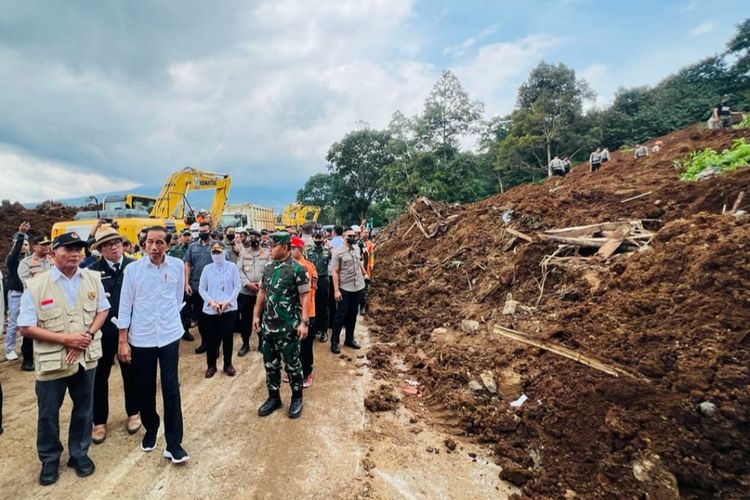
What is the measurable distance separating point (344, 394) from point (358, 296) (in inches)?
68.5

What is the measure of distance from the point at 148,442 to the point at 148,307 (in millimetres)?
1165

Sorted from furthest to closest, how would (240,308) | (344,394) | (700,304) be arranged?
(240,308) < (344,394) < (700,304)

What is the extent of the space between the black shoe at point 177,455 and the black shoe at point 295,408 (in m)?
0.98

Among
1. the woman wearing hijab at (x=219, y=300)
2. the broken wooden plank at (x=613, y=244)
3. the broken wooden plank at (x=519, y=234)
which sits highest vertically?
the broken wooden plank at (x=519, y=234)

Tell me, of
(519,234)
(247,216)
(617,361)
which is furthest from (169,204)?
(617,361)

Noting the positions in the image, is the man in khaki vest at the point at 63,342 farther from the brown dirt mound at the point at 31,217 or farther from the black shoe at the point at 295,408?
the brown dirt mound at the point at 31,217

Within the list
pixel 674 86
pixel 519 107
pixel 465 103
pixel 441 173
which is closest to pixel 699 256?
pixel 441 173

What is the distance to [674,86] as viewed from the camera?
106ft

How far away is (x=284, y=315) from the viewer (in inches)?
136

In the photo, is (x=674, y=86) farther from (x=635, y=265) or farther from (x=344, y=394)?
(x=344, y=394)

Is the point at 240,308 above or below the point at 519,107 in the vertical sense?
below

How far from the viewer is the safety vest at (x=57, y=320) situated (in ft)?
8.02

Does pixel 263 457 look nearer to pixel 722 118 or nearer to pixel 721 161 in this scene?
pixel 721 161

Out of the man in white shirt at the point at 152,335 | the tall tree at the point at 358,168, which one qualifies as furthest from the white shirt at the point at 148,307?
the tall tree at the point at 358,168
